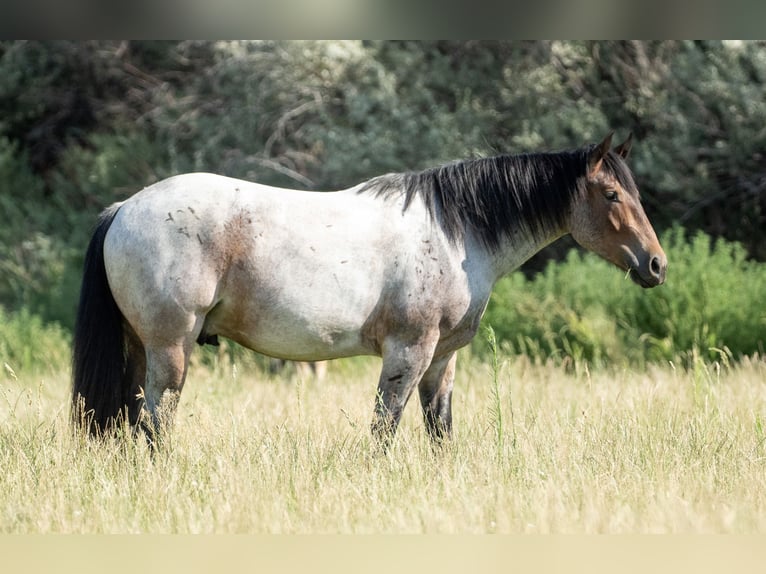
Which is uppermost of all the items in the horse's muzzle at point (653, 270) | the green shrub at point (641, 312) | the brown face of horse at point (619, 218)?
the brown face of horse at point (619, 218)

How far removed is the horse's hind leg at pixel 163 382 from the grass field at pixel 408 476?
0.40 feet

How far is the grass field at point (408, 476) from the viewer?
14.4 feet

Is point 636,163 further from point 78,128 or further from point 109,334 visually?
A: point 78,128

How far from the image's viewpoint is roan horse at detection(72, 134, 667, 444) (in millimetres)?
5348

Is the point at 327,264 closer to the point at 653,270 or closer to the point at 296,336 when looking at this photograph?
the point at 296,336

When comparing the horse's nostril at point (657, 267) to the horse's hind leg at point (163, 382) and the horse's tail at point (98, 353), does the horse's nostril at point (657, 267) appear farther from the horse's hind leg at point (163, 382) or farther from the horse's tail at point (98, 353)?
the horse's tail at point (98, 353)

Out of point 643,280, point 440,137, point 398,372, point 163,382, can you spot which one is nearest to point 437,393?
point 398,372

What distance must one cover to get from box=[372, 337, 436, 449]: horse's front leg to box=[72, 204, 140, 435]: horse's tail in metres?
1.52

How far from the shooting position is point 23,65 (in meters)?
16.2

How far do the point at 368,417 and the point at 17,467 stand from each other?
242 cm

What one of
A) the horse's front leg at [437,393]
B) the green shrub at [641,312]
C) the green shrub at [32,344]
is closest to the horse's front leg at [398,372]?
the horse's front leg at [437,393]

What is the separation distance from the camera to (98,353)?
5.52 metres

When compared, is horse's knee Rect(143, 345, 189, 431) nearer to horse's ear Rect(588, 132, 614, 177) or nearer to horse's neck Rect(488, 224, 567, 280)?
horse's neck Rect(488, 224, 567, 280)

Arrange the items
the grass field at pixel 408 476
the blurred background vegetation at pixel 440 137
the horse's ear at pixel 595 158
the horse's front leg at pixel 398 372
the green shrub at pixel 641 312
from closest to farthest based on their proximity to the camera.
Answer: the grass field at pixel 408 476, the horse's front leg at pixel 398 372, the horse's ear at pixel 595 158, the green shrub at pixel 641 312, the blurred background vegetation at pixel 440 137
